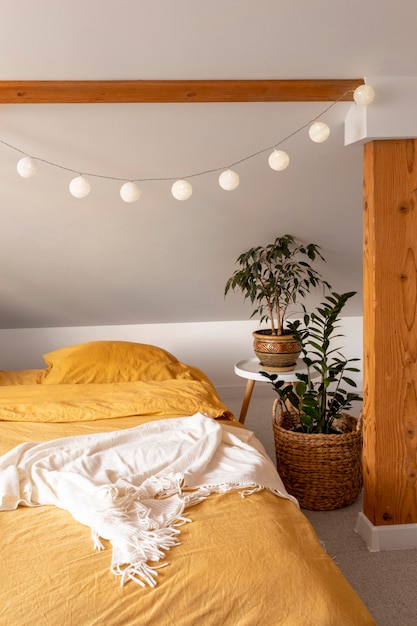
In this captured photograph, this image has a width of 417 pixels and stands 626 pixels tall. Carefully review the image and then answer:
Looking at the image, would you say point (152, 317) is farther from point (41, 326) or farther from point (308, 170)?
point (308, 170)

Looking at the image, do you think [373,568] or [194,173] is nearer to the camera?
[373,568]

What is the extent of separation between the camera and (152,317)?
421 centimetres

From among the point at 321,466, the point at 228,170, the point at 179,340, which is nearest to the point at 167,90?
the point at 228,170

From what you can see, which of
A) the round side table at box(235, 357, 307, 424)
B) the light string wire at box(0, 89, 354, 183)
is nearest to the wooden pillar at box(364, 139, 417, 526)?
the light string wire at box(0, 89, 354, 183)

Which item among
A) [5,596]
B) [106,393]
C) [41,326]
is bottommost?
[5,596]

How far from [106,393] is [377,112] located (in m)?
1.61

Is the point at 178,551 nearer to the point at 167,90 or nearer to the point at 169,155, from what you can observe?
the point at 167,90

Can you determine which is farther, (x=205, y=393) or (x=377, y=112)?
(x=205, y=393)

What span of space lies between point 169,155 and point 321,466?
1.41m

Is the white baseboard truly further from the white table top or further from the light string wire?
the light string wire

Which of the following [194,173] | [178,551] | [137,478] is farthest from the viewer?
[194,173]

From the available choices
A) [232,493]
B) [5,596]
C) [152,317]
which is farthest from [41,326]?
[5,596]

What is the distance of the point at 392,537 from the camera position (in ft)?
7.86

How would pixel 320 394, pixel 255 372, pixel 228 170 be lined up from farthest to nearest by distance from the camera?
1. pixel 255 372
2. pixel 320 394
3. pixel 228 170
